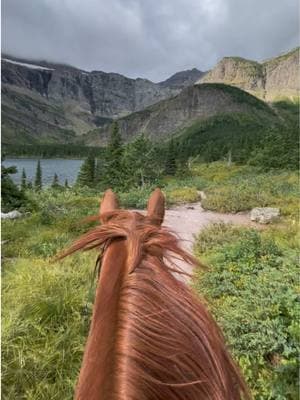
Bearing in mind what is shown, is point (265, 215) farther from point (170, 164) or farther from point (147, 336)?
point (170, 164)

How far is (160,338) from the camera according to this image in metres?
0.72

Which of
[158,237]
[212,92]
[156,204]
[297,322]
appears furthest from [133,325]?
[212,92]

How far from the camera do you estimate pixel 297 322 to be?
11.4 feet

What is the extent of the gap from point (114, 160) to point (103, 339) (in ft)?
82.8

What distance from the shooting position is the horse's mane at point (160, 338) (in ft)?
2.20

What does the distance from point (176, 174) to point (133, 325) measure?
1040 inches

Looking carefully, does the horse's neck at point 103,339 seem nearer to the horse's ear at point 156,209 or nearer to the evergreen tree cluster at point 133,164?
the horse's ear at point 156,209

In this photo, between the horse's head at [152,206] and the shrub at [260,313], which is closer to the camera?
the horse's head at [152,206]

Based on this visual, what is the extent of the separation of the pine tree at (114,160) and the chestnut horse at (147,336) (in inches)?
920

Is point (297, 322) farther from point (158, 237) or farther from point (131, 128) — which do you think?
point (131, 128)

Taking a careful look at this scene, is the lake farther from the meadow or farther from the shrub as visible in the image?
the shrub

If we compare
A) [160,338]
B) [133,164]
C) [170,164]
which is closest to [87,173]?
[170,164]

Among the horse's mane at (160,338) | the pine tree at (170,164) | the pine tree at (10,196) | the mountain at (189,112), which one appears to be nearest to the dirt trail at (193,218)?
the pine tree at (10,196)

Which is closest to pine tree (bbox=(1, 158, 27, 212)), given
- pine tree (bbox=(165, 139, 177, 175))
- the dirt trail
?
the dirt trail
